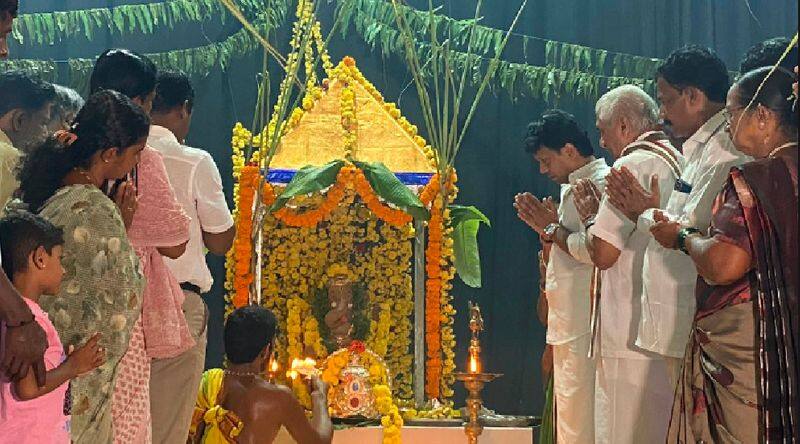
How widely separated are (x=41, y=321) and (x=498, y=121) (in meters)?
5.78

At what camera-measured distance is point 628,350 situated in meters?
4.91

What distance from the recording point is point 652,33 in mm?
8500

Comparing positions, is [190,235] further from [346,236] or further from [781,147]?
[346,236]

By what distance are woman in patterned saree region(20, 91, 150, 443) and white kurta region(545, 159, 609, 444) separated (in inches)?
100

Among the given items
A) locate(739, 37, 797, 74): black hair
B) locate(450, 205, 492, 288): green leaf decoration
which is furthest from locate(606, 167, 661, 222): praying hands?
locate(450, 205, 492, 288): green leaf decoration

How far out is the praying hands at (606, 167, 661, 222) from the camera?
14.9 ft

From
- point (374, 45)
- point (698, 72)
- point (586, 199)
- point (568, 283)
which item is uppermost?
point (374, 45)

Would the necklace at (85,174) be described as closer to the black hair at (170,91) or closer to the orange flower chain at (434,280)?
the black hair at (170,91)

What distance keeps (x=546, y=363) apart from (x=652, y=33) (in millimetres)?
2976

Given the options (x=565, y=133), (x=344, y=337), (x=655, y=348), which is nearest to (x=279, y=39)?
(x=344, y=337)

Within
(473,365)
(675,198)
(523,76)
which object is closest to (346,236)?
(473,365)

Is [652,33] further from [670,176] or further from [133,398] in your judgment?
[133,398]

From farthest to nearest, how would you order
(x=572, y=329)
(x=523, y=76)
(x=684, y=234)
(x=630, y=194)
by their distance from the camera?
1. (x=523, y=76)
2. (x=572, y=329)
3. (x=630, y=194)
4. (x=684, y=234)

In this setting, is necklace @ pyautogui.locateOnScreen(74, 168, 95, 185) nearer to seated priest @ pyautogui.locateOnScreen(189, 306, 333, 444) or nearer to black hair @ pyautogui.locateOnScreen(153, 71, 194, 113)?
black hair @ pyautogui.locateOnScreen(153, 71, 194, 113)
